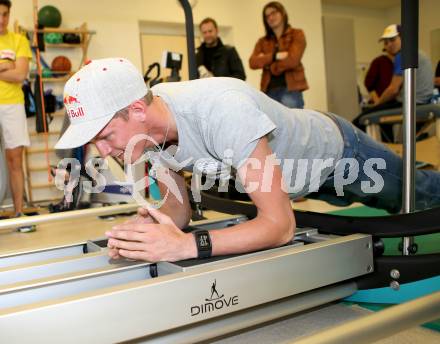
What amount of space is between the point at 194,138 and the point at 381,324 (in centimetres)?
73

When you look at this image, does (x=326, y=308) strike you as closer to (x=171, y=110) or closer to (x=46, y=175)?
(x=171, y=110)

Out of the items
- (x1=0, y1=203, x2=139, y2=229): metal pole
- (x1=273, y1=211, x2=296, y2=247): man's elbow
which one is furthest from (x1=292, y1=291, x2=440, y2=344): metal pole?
(x1=0, y1=203, x2=139, y2=229): metal pole

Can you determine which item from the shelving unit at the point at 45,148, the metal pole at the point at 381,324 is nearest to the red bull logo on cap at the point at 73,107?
the metal pole at the point at 381,324

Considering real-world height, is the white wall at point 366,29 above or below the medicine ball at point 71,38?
above

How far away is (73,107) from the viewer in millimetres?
1233

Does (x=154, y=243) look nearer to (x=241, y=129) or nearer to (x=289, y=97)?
(x=241, y=129)

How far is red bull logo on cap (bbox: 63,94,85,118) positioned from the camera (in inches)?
47.9

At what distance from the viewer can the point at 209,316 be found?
1158 mm

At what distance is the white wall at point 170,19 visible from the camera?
591 cm

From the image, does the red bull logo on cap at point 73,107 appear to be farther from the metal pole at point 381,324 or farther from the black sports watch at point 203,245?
the metal pole at point 381,324

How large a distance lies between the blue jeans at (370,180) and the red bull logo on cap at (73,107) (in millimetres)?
905

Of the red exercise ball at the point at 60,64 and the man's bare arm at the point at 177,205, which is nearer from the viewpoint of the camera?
the man's bare arm at the point at 177,205

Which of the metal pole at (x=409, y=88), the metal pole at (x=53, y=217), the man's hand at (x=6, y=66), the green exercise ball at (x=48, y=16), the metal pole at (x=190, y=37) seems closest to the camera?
the metal pole at (x=409, y=88)

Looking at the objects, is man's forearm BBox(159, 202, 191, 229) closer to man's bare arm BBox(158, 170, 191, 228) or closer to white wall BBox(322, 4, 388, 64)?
man's bare arm BBox(158, 170, 191, 228)
